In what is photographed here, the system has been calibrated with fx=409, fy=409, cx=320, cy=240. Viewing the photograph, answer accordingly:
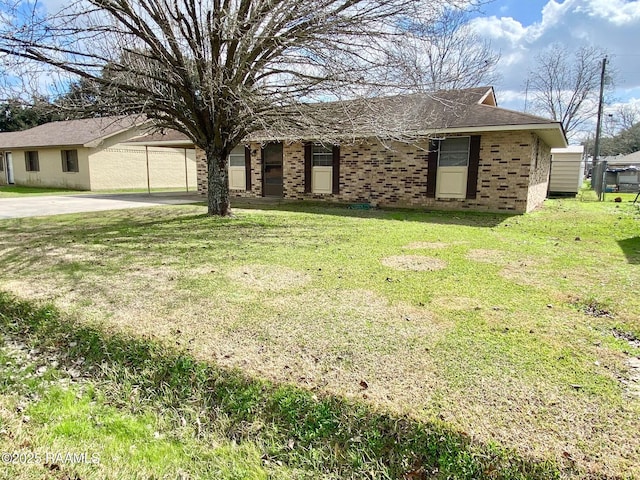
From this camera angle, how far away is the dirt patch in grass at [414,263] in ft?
18.1

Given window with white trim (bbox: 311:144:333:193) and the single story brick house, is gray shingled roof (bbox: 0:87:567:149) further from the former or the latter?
window with white trim (bbox: 311:144:333:193)

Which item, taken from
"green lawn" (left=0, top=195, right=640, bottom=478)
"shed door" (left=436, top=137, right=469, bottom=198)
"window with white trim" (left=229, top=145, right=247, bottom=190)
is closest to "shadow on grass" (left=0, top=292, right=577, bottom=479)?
"green lawn" (left=0, top=195, right=640, bottom=478)

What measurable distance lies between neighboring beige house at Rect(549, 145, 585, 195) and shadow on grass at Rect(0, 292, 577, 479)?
20.5m

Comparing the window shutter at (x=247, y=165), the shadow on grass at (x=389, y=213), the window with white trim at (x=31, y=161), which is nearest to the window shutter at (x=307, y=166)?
the shadow on grass at (x=389, y=213)

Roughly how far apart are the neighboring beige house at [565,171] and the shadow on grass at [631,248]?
43.5 ft

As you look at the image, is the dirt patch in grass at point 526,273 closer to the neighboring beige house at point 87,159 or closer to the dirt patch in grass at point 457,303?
the dirt patch in grass at point 457,303

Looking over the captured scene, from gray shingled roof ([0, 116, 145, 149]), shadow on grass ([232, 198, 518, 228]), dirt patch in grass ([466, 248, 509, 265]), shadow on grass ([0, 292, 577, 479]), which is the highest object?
gray shingled roof ([0, 116, 145, 149])

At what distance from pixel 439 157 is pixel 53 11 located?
9.91 metres

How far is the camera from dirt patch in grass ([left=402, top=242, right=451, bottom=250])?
6820 millimetres

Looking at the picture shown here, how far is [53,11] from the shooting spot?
22.3ft

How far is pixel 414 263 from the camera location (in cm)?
578

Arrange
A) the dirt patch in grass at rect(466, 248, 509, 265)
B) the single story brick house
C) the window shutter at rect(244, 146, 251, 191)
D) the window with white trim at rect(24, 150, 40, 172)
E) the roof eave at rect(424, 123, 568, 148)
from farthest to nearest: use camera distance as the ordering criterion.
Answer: the window with white trim at rect(24, 150, 40, 172), the window shutter at rect(244, 146, 251, 191), the roof eave at rect(424, 123, 568, 148), the single story brick house, the dirt patch in grass at rect(466, 248, 509, 265)

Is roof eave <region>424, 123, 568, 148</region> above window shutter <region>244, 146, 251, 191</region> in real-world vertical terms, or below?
above

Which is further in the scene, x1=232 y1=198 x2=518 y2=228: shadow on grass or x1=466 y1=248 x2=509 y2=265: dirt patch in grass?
x1=232 y1=198 x2=518 y2=228: shadow on grass
